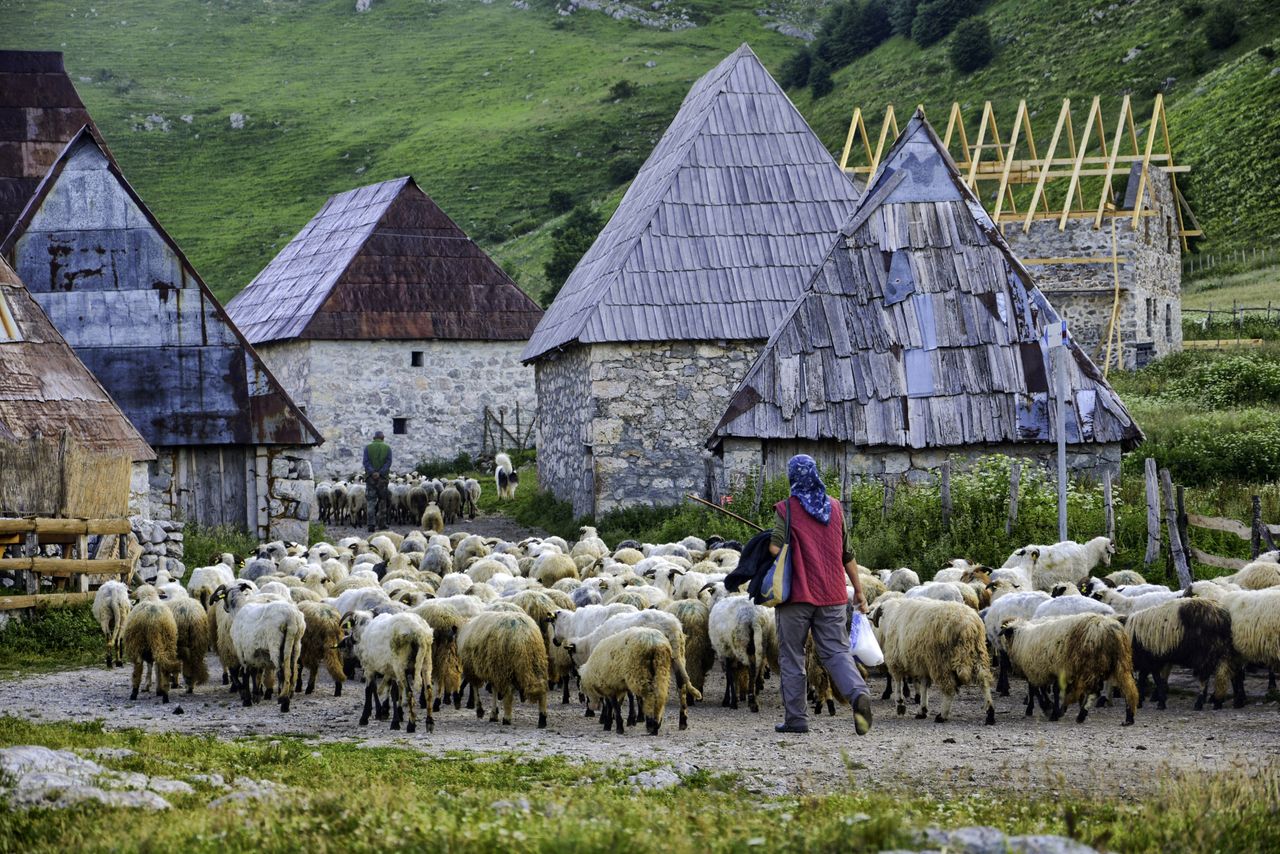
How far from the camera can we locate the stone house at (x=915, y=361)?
20375 millimetres

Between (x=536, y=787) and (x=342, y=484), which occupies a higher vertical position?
(x=342, y=484)

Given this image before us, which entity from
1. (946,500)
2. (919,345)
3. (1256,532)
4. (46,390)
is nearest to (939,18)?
(919,345)

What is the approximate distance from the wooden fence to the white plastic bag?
8720mm

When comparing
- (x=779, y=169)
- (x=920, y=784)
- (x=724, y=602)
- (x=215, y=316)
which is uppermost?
(x=779, y=169)

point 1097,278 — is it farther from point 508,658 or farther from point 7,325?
point 508,658

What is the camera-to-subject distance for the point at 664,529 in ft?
74.5

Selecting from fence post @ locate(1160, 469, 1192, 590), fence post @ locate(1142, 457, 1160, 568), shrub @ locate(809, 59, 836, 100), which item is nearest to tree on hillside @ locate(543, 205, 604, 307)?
shrub @ locate(809, 59, 836, 100)

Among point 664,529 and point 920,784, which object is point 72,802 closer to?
point 920,784

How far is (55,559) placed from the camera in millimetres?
15867

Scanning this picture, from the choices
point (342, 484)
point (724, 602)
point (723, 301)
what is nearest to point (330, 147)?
point (342, 484)

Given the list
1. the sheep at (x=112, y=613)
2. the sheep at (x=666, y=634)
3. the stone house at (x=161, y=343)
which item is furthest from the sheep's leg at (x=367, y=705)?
the stone house at (x=161, y=343)

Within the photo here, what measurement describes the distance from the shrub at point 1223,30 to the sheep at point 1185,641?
215 feet

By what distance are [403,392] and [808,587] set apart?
27.6 metres

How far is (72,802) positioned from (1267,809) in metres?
5.59
